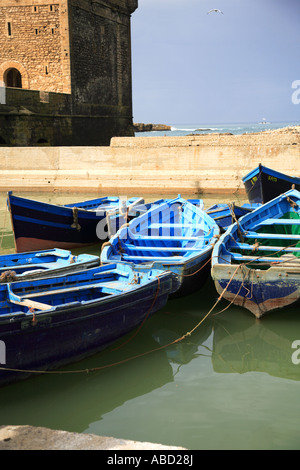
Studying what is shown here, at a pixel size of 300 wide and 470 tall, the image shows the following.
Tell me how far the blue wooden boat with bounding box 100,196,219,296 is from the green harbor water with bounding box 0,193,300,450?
0.70 meters

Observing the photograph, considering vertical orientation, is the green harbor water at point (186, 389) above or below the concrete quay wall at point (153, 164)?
below

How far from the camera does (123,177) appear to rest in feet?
59.8

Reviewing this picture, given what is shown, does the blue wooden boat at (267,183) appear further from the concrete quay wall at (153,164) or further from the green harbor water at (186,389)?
the green harbor water at (186,389)

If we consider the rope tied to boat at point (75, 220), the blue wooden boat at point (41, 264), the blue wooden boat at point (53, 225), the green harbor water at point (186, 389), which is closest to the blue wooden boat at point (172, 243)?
the blue wooden boat at point (41, 264)

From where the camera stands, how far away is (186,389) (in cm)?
520

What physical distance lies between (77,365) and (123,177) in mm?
13085

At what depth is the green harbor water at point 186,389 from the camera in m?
4.41

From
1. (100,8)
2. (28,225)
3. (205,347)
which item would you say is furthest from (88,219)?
(100,8)

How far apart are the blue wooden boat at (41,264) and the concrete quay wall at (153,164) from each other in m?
9.98

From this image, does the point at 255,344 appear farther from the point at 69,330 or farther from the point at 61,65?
the point at 61,65

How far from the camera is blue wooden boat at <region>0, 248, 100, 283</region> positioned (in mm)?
6831

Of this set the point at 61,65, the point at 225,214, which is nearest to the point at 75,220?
the point at 225,214

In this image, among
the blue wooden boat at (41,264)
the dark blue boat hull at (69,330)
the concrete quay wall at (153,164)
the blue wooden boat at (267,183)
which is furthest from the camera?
the concrete quay wall at (153,164)
